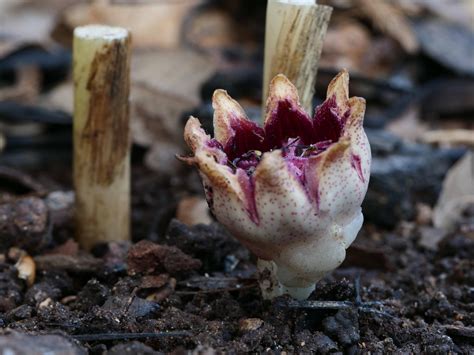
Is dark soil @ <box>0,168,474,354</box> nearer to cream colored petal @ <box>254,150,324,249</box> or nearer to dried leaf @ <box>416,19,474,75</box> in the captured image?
cream colored petal @ <box>254,150,324,249</box>

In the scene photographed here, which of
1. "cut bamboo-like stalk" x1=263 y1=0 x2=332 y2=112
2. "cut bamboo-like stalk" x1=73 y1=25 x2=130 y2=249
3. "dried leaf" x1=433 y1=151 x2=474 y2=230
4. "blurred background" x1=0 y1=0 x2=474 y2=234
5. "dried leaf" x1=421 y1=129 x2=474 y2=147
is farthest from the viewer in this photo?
"dried leaf" x1=421 y1=129 x2=474 y2=147

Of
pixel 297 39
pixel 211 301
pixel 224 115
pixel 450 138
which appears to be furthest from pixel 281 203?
pixel 450 138

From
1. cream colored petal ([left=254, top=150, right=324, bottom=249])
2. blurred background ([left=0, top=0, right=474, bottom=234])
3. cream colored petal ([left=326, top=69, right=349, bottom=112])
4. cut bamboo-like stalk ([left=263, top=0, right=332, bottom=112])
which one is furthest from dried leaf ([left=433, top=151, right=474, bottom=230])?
cream colored petal ([left=254, top=150, right=324, bottom=249])

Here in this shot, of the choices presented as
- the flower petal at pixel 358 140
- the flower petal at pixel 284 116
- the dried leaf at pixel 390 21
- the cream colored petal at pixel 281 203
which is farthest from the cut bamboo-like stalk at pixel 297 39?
the dried leaf at pixel 390 21

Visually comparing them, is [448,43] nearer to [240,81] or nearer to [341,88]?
[240,81]

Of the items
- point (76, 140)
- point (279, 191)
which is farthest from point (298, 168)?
point (76, 140)
